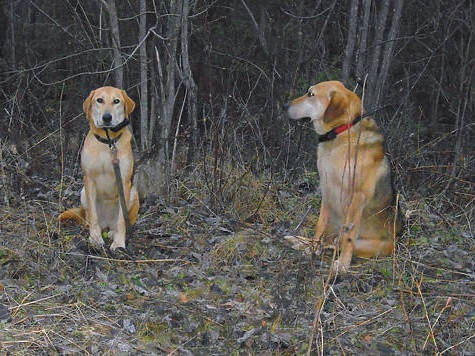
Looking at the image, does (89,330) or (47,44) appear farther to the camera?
(47,44)

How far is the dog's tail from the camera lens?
242 inches

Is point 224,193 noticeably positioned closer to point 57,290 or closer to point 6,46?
point 57,290

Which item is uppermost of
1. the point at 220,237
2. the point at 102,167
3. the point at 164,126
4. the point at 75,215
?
the point at 102,167

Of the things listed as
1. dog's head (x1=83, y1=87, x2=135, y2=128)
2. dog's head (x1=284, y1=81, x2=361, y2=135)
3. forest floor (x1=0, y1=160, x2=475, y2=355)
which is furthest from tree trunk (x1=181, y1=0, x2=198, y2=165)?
dog's head (x1=284, y1=81, x2=361, y2=135)

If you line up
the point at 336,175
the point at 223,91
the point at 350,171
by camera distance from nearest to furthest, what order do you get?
the point at 350,171 → the point at 336,175 → the point at 223,91

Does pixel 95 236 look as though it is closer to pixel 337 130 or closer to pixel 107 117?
pixel 107 117

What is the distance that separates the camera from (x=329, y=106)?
5.39 metres

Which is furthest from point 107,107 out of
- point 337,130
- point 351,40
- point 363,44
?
point 363,44

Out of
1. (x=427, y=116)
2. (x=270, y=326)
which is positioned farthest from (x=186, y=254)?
(x=427, y=116)

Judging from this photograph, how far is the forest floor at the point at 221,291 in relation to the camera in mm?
4359

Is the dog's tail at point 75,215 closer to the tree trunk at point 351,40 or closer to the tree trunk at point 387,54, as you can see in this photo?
the tree trunk at point 351,40

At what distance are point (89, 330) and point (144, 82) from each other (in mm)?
3857

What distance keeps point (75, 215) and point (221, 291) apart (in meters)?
1.73

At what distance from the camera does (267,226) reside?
6.74 meters
